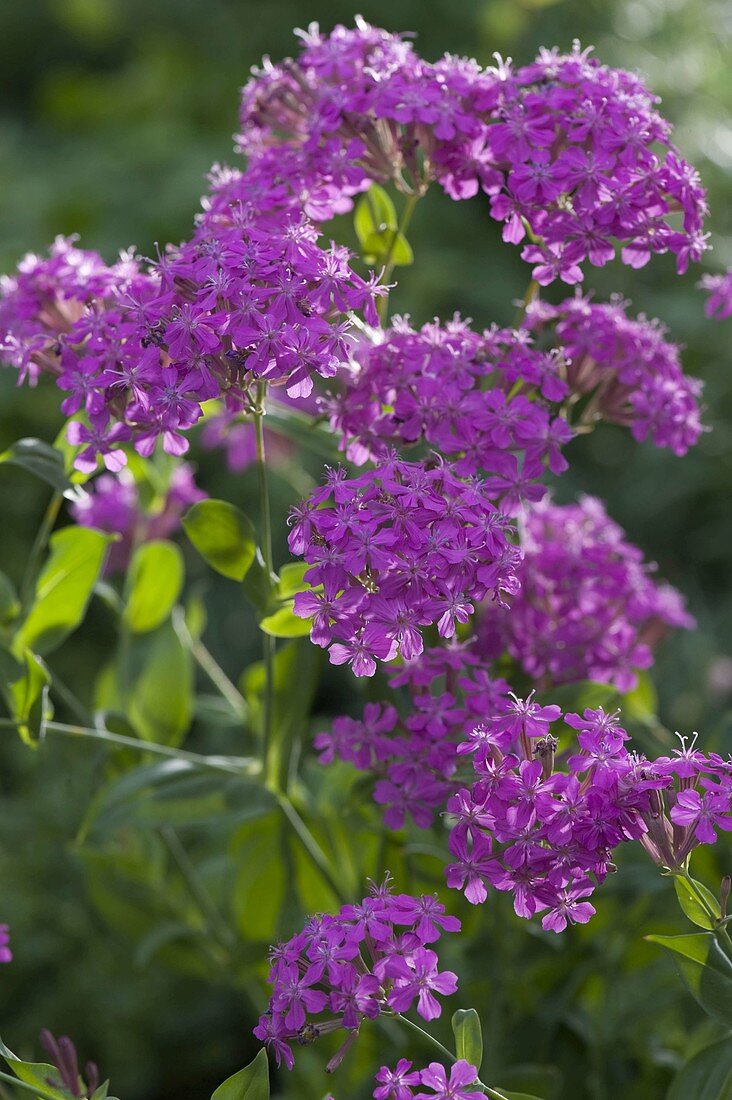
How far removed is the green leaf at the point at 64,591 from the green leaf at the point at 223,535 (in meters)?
0.18

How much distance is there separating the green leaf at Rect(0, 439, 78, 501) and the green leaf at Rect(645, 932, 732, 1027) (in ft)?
1.65

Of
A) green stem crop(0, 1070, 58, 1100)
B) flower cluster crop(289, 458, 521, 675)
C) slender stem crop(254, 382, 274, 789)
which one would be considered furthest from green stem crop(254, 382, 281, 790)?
green stem crop(0, 1070, 58, 1100)

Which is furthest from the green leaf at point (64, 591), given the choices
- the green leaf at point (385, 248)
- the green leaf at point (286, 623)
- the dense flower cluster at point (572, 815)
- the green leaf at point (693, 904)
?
the green leaf at point (693, 904)

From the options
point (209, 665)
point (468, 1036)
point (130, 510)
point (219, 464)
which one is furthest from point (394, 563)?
point (219, 464)

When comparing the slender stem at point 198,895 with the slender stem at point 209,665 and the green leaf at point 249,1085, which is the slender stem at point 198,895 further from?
the green leaf at point 249,1085

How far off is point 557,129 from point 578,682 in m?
0.41

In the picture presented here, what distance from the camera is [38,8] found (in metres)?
3.84

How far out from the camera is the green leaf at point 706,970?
2.33 feet

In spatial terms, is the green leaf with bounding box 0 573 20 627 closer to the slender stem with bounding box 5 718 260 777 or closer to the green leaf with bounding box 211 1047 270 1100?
the slender stem with bounding box 5 718 260 777

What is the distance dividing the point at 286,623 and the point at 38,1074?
331 mm

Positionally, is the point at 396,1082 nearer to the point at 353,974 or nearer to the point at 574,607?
the point at 353,974

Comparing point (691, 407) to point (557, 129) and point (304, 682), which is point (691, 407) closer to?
point (557, 129)

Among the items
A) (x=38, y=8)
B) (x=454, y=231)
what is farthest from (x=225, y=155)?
(x=38, y=8)

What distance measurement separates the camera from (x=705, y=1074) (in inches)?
31.7
